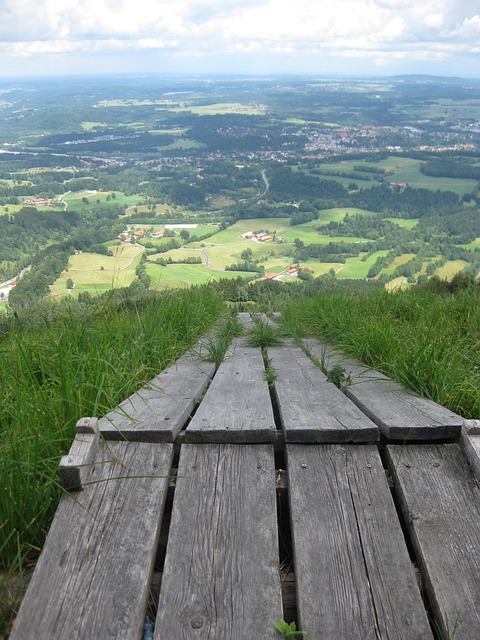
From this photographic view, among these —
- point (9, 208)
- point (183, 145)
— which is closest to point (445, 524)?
point (9, 208)

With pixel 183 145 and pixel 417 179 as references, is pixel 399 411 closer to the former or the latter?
pixel 417 179

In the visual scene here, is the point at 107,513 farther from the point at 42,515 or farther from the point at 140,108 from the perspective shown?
the point at 140,108

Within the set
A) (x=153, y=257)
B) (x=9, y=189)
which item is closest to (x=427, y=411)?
(x=153, y=257)

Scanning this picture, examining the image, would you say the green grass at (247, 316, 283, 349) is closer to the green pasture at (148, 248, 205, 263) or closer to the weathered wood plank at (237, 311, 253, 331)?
the weathered wood plank at (237, 311, 253, 331)

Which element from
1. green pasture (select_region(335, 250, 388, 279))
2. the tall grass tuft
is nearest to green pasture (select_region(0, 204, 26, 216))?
green pasture (select_region(335, 250, 388, 279))

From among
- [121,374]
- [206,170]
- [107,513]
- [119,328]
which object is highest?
[107,513]
